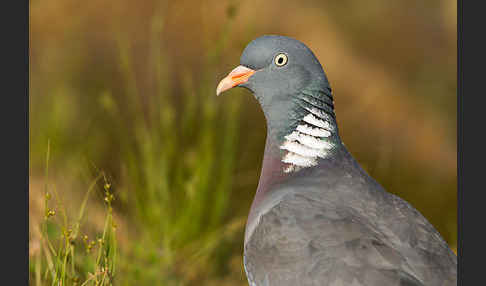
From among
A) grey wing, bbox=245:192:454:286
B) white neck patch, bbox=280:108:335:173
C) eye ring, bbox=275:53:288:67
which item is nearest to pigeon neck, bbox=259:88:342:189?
white neck patch, bbox=280:108:335:173

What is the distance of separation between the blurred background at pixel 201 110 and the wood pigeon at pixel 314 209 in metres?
1.11

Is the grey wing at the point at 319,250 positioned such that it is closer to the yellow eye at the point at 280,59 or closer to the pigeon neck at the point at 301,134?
the pigeon neck at the point at 301,134

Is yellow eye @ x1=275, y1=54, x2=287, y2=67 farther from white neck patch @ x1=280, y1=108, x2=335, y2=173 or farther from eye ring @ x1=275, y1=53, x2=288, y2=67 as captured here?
white neck patch @ x1=280, y1=108, x2=335, y2=173

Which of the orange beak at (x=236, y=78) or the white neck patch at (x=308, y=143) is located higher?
the orange beak at (x=236, y=78)

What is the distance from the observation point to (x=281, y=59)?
3084mm

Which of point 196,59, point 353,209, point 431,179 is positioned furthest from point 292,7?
point 353,209

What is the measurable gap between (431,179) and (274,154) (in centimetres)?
304

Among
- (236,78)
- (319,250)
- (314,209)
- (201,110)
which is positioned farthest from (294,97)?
(201,110)

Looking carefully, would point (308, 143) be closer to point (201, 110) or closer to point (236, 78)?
point (236, 78)

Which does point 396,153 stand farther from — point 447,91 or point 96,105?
point 96,105

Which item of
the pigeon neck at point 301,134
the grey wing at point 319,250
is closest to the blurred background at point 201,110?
the pigeon neck at point 301,134

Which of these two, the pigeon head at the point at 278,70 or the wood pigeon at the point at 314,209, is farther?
the pigeon head at the point at 278,70

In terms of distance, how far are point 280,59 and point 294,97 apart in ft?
0.67

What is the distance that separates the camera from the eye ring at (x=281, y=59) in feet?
10.1
